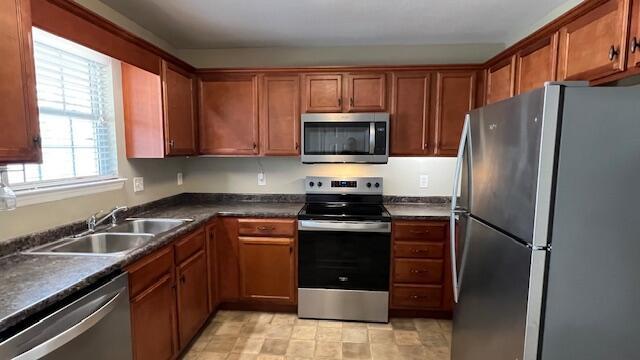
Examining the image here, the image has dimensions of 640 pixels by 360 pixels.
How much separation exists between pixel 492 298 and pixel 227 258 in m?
2.08

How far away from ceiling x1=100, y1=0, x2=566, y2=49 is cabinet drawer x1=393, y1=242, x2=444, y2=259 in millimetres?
1793

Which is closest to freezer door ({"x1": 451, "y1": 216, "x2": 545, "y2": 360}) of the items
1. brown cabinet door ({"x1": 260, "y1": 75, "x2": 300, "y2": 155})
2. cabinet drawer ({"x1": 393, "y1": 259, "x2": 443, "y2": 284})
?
cabinet drawer ({"x1": 393, "y1": 259, "x2": 443, "y2": 284})

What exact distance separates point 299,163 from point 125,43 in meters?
1.75

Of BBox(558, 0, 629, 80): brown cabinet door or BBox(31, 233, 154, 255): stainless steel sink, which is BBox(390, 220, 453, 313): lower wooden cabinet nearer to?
BBox(558, 0, 629, 80): brown cabinet door

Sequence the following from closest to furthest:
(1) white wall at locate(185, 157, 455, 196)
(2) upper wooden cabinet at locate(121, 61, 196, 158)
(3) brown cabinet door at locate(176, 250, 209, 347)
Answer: (3) brown cabinet door at locate(176, 250, 209, 347), (2) upper wooden cabinet at locate(121, 61, 196, 158), (1) white wall at locate(185, 157, 455, 196)

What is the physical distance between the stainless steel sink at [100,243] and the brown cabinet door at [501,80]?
2655 millimetres

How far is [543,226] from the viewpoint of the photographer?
1218 mm

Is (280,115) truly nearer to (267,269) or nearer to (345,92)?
(345,92)

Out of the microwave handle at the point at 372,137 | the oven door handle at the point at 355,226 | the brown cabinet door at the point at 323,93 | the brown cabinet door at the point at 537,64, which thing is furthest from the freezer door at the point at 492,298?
the brown cabinet door at the point at 323,93

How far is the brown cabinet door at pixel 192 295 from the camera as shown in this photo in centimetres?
218

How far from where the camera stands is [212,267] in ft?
8.93

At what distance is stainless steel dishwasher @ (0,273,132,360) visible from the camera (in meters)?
1.07

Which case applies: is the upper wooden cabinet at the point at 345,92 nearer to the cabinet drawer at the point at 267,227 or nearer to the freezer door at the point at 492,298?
the cabinet drawer at the point at 267,227

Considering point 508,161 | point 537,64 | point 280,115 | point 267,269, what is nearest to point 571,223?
point 508,161
